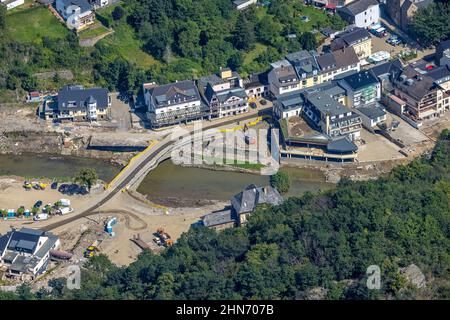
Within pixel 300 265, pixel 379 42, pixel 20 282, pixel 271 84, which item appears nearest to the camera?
pixel 300 265

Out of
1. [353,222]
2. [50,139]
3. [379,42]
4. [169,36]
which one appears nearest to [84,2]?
[169,36]

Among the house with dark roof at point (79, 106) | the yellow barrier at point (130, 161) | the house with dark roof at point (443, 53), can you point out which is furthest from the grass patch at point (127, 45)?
the house with dark roof at point (443, 53)

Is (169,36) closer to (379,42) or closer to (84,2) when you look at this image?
(84,2)

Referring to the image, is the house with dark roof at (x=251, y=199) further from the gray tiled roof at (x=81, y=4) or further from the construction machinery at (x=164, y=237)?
the gray tiled roof at (x=81, y=4)

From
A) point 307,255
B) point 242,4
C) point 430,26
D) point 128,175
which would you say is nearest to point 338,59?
point 430,26

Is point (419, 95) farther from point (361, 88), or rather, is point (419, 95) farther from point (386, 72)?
point (361, 88)

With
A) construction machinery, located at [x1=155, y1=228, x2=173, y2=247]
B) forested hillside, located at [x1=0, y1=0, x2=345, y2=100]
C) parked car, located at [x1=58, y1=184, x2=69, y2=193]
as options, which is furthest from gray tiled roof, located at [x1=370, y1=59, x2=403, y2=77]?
parked car, located at [x1=58, y1=184, x2=69, y2=193]

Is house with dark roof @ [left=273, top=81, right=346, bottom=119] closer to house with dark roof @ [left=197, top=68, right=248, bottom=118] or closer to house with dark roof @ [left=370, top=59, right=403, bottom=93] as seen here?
house with dark roof @ [left=197, top=68, right=248, bottom=118]
